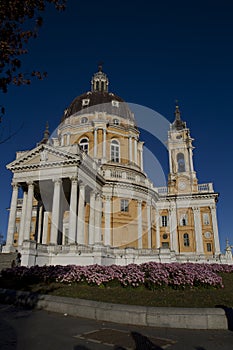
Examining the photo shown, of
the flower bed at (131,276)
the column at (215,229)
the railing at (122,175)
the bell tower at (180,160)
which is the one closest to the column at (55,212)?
the railing at (122,175)

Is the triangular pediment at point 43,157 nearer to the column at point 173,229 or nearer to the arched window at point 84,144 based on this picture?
the arched window at point 84,144

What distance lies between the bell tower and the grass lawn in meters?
38.9

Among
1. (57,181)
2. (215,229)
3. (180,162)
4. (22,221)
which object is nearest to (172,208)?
(215,229)

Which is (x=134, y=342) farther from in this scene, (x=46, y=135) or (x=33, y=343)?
(x=46, y=135)

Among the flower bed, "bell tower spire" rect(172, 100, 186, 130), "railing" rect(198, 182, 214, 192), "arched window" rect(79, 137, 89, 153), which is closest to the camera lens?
the flower bed

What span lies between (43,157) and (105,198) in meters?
11.0

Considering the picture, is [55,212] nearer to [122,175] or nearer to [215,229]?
[122,175]

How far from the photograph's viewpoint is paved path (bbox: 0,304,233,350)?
223 inches

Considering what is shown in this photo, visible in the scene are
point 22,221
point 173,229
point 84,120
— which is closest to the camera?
point 22,221

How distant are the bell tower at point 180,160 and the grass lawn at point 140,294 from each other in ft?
128

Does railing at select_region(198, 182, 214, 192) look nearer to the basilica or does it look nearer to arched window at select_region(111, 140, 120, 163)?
the basilica

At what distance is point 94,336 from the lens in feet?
20.8

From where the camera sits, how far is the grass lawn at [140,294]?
9.52 meters

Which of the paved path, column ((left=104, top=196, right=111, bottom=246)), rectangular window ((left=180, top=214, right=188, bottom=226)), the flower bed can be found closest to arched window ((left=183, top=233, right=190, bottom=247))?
rectangular window ((left=180, top=214, right=188, bottom=226))
